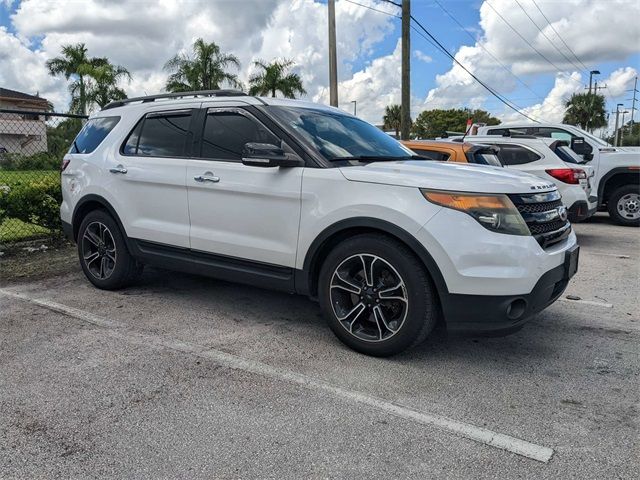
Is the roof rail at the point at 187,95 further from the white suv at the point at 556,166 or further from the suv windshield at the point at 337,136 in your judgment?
the white suv at the point at 556,166

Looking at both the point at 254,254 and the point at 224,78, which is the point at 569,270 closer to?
the point at 254,254

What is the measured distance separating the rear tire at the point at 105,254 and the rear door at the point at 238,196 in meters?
1.05

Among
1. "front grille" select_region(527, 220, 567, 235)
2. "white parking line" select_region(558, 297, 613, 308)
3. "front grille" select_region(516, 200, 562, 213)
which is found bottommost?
"white parking line" select_region(558, 297, 613, 308)

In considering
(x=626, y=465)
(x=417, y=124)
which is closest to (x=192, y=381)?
(x=626, y=465)

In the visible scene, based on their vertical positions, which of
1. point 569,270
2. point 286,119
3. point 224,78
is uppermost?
point 224,78

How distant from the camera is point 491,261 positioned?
129 inches

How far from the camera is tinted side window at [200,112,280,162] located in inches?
166

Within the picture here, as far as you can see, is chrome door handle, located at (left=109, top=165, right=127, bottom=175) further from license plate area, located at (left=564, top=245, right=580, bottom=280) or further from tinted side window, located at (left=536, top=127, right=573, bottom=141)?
tinted side window, located at (left=536, top=127, right=573, bottom=141)

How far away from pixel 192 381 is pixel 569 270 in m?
2.61

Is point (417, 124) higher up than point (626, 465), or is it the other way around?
point (417, 124)

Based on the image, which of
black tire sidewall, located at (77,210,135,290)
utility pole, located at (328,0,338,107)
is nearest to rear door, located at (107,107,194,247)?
black tire sidewall, located at (77,210,135,290)

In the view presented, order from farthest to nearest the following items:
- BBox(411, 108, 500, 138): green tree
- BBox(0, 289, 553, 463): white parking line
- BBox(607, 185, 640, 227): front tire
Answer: BBox(411, 108, 500, 138): green tree, BBox(607, 185, 640, 227): front tire, BBox(0, 289, 553, 463): white parking line

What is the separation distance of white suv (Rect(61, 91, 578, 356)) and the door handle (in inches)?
0.5

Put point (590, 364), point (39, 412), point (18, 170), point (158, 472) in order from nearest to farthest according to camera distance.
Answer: point (158, 472)
point (39, 412)
point (590, 364)
point (18, 170)
